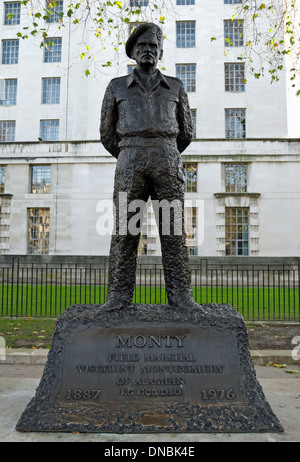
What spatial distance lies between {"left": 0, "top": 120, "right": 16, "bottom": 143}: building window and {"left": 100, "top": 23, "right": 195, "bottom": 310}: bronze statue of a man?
2852 centimetres

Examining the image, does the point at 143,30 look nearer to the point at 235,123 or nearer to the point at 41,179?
the point at 235,123

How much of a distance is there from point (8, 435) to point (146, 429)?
1113 mm

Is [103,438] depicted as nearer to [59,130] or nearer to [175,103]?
[175,103]

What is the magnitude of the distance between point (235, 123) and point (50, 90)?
1415 cm

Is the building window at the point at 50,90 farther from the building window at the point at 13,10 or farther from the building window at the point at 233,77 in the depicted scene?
the building window at the point at 233,77

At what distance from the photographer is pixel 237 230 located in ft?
86.5

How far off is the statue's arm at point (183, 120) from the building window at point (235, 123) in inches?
959

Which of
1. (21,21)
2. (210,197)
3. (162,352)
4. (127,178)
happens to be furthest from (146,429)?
(21,21)

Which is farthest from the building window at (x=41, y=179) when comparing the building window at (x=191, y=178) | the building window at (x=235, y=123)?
the building window at (x=235, y=123)

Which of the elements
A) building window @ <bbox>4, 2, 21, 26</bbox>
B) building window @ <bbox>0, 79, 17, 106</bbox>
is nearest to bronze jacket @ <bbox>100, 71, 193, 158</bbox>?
building window @ <bbox>0, 79, 17, 106</bbox>

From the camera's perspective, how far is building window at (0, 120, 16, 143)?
30.2 metres

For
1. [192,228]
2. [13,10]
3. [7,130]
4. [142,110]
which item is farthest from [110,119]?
[13,10]

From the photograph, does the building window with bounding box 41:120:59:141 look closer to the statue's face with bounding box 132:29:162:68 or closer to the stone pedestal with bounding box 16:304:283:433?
the statue's face with bounding box 132:29:162:68

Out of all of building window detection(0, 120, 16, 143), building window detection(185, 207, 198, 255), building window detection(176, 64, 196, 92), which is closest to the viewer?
building window detection(185, 207, 198, 255)
